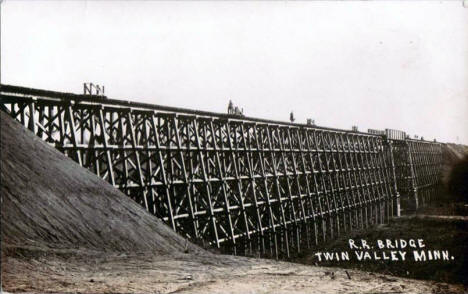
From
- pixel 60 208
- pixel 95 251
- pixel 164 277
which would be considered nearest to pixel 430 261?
pixel 164 277

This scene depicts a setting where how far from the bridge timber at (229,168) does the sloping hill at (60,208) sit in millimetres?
1396

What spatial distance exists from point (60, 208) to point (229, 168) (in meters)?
6.90

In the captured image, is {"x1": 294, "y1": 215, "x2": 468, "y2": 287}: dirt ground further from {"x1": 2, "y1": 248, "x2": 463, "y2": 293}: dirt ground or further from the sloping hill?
the sloping hill

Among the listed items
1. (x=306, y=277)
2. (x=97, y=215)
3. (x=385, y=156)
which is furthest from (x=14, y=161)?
(x=385, y=156)

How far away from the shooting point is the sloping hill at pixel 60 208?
17.6 ft

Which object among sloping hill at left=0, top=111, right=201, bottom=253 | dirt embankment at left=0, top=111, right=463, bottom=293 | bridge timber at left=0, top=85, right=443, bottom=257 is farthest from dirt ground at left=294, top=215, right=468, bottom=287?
sloping hill at left=0, top=111, right=201, bottom=253

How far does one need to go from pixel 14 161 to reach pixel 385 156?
22.5 m

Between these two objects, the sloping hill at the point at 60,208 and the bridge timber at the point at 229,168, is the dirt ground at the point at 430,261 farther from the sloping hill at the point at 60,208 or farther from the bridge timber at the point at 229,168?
the sloping hill at the point at 60,208

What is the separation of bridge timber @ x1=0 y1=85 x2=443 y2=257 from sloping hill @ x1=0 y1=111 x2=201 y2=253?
1396 millimetres

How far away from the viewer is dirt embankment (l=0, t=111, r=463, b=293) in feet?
14.7

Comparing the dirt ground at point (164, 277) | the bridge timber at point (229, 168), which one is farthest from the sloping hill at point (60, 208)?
the bridge timber at point (229, 168)

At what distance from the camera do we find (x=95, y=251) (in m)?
5.57

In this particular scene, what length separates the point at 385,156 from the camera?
A: 24.8 metres

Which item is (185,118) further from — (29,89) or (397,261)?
(397,261)
